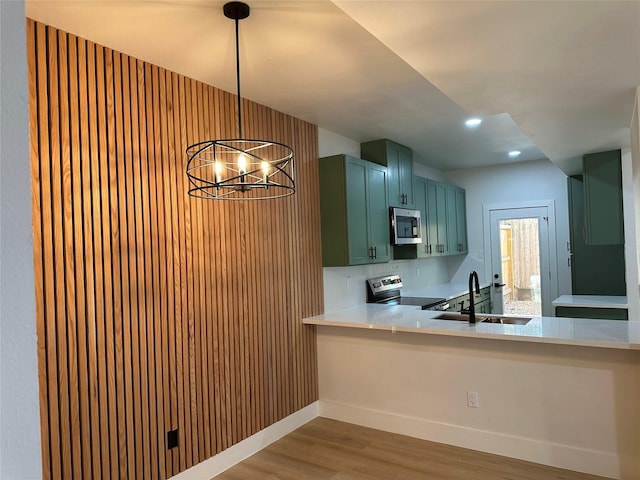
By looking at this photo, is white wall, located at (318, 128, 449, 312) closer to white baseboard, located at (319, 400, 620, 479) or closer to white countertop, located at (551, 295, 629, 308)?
white baseboard, located at (319, 400, 620, 479)

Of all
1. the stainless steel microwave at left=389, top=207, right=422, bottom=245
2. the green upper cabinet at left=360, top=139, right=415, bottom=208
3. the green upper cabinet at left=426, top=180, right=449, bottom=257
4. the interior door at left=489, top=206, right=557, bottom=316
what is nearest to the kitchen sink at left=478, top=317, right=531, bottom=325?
the stainless steel microwave at left=389, top=207, right=422, bottom=245

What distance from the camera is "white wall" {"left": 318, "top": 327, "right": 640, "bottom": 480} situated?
2723mm

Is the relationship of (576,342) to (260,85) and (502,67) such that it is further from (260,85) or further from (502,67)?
(260,85)

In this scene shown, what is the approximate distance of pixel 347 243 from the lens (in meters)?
3.86

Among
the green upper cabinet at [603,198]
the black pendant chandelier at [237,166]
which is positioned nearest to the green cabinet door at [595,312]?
the green upper cabinet at [603,198]

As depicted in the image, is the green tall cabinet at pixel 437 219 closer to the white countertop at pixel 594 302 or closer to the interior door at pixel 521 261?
the interior door at pixel 521 261

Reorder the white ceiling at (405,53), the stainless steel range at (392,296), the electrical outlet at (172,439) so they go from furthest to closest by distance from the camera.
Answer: the stainless steel range at (392,296)
the electrical outlet at (172,439)
the white ceiling at (405,53)

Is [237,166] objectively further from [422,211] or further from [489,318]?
[422,211]

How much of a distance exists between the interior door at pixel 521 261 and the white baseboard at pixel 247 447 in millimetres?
3703

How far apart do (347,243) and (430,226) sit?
2.05 metres

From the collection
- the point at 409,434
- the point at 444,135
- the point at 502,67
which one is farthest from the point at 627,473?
the point at 444,135

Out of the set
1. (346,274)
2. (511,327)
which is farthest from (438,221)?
(511,327)

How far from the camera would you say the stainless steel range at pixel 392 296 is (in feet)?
15.2

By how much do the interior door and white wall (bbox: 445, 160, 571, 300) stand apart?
0.13 metres
